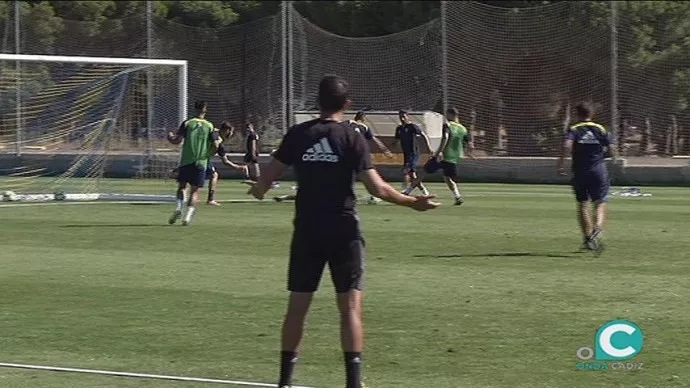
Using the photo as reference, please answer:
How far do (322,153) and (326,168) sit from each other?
0.31ft

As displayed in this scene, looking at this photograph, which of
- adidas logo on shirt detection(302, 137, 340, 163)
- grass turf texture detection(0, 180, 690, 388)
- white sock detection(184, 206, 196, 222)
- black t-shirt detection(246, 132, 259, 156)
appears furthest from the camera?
black t-shirt detection(246, 132, 259, 156)

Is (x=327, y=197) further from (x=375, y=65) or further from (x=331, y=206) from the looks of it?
(x=375, y=65)

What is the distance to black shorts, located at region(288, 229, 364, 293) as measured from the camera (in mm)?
8305

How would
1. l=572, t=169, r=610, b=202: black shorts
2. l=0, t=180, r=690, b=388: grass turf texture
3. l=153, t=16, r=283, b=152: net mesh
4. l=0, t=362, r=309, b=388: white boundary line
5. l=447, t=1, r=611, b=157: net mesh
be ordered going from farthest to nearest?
l=153, t=16, r=283, b=152: net mesh, l=447, t=1, r=611, b=157: net mesh, l=572, t=169, r=610, b=202: black shorts, l=0, t=180, r=690, b=388: grass turf texture, l=0, t=362, r=309, b=388: white boundary line

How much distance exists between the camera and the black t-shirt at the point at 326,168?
823cm

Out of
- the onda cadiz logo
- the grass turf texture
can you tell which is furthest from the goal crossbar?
the onda cadiz logo

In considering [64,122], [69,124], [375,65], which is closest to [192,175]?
[69,124]

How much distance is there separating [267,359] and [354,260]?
1.77 metres

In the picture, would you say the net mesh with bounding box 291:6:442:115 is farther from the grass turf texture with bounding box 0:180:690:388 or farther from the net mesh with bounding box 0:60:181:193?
the grass turf texture with bounding box 0:180:690:388

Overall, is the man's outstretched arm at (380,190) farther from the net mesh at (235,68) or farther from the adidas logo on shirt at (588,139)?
the net mesh at (235,68)

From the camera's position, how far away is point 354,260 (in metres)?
8.34

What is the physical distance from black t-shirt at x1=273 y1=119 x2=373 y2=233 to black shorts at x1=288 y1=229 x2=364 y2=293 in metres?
→ 0.08

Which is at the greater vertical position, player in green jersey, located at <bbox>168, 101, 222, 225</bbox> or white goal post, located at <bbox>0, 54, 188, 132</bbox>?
white goal post, located at <bbox>0, 54, 188, 132</bbox>

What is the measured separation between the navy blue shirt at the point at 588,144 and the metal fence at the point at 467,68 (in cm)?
1931
